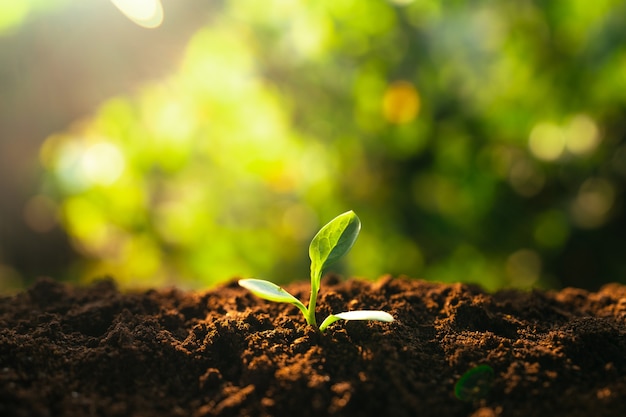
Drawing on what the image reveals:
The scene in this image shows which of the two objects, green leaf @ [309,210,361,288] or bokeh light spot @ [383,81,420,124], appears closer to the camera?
green leaf @ [309,210,361,288]

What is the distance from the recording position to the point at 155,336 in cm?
92

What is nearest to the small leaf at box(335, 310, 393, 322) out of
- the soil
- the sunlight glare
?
the soil

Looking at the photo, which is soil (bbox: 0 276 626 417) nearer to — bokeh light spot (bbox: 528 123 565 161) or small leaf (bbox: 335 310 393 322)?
small leaf (bbox: 335 310 393 322)

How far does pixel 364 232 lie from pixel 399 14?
1.02 m

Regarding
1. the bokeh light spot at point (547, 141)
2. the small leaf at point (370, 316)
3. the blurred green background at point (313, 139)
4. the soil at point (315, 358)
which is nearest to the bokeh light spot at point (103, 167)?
the blurred green background at point (313, 139)

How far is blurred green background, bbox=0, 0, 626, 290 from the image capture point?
104 inches

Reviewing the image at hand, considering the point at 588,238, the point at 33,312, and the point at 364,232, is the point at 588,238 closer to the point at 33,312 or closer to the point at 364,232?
the point at 364,232

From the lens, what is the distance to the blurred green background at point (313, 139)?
2.64 metres

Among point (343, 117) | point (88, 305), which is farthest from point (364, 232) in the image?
point (88, 305)

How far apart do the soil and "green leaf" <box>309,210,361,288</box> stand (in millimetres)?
100

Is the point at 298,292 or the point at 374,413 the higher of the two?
the point at 298,292

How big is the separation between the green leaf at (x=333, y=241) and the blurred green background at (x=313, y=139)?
179 cm

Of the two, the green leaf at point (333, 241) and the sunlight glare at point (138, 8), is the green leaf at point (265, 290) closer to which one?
the green leaf at point (333, 241)

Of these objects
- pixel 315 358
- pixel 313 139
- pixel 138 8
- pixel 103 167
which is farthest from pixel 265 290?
pixel 103 167
